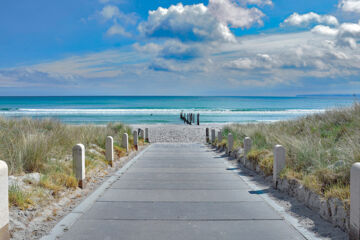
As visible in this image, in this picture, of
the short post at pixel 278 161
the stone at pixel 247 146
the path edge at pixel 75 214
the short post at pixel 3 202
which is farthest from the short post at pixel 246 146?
the short post at pixel 3 202

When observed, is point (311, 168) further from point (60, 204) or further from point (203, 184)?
point (60, 204)

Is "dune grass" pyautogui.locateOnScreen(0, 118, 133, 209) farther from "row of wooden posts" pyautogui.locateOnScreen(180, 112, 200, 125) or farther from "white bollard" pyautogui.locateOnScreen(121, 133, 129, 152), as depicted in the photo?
"row of wooden posts" pyautogui.locateOnScreen(180, 112, 200, 125)

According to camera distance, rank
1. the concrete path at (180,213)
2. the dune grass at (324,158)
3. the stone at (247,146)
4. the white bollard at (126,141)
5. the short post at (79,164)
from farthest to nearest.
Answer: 1. the white bollard at (126,141)
2. the stone at (247,146)
3. the short post at (79,164)
4. the dune grass at (324,158)
5. the concrete path at (180,213)

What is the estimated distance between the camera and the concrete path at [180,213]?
3.90m

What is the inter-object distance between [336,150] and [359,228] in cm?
370

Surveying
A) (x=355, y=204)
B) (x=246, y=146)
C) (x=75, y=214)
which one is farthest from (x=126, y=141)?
(x=355, y=204)

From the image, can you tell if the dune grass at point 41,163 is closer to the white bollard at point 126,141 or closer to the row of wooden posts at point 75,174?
the row of wooden posts at point 75,174

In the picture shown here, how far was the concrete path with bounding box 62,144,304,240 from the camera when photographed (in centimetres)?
390

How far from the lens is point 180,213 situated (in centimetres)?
464

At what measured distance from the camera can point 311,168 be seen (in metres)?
6.20

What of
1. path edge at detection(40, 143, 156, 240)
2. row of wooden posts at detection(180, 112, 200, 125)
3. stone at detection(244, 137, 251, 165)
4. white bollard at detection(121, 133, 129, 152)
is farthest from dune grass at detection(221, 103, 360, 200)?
row of wooden posts at detection(180, 112, 200, 125)

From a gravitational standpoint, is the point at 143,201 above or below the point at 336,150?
below

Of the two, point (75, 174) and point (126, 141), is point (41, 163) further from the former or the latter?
point (126, 141)

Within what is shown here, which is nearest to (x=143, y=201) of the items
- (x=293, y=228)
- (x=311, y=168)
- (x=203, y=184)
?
(x=203, y=184)
